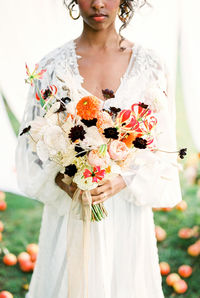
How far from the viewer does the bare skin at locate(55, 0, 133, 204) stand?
1.66 m

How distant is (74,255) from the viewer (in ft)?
5.16

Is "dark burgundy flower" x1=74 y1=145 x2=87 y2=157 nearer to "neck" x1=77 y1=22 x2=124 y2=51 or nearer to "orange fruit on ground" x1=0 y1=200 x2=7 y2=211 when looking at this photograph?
"neck" x1=77 y1=22 x2=124 y2=51

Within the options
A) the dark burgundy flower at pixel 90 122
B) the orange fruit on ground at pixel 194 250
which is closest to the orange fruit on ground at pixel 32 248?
the orange fruit on ground at pixel 194 250

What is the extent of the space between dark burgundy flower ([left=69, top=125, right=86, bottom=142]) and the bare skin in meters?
0.46

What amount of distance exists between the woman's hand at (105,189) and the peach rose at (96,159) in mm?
275

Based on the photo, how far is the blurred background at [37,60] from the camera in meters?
2.85

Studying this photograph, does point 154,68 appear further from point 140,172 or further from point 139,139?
point 139,139

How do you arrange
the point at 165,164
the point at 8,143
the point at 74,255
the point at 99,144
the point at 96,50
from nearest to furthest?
the point at 99,144 → the point at 74,255 → the point at 165,164 → the point at 96,50 → the point at 8,143

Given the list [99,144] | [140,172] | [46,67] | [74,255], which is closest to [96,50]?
[46,67]

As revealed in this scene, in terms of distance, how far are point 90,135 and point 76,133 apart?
0.07m

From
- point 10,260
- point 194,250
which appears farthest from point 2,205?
point 194,250

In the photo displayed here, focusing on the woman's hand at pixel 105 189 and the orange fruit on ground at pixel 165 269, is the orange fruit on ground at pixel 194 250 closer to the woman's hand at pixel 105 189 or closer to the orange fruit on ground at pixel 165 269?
Answer: the orange fruit on ground at pixel 165 269

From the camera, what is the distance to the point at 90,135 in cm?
127

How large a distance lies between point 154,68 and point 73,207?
73cm
